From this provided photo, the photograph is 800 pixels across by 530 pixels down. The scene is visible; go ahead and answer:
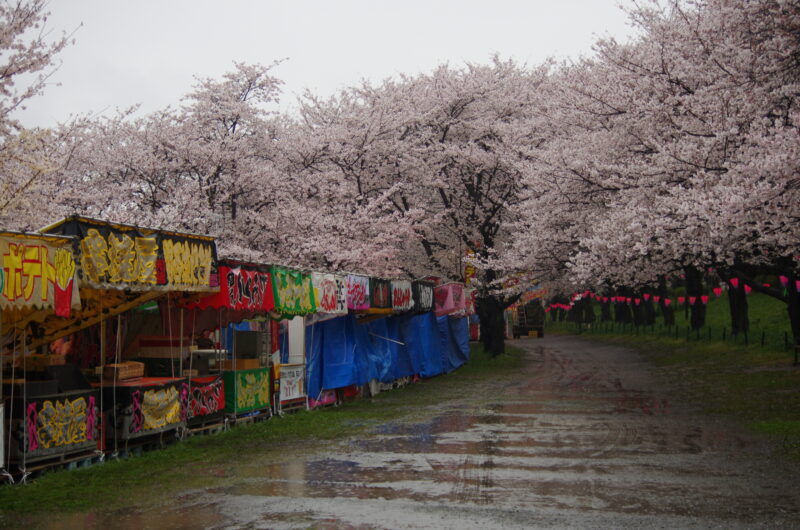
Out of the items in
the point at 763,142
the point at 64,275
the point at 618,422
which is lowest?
the point at 618,422

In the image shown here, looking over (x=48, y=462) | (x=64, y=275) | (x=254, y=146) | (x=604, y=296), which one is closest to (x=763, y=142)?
(x=64, y=275)

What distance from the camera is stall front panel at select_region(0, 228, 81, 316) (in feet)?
29.9

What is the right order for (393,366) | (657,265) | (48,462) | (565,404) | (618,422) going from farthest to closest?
(393,366) < (657,265) < (565,404) < (618,422) < (48,462)

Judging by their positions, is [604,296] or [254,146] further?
[604,296]

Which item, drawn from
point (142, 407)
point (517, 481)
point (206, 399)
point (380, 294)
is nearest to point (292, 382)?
point (206, 399)

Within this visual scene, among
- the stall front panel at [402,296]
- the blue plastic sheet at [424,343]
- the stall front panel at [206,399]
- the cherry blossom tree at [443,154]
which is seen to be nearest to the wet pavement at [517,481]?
the stall front panel at [206,399]

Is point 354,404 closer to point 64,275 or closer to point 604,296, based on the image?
point 64,275

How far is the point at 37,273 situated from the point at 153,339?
655 cm

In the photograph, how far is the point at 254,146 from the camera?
105ft

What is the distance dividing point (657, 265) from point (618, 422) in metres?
8.31

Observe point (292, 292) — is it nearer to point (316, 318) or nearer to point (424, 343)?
point (316, 318)

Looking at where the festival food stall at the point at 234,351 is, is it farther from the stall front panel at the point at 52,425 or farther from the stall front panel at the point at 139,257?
the stall front panel at the point at 52,425

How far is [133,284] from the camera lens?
11703 millimetres

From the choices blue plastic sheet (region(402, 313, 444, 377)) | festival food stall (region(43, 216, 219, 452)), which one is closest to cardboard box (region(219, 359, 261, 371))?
festival food stall (region(43, 216, 219, 452))
